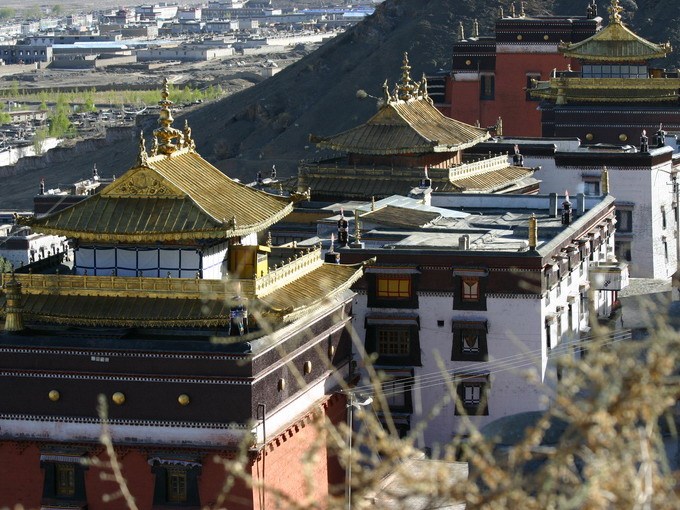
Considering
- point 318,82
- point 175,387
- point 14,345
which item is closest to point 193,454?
point 175,387

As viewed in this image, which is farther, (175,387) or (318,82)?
(318,82)

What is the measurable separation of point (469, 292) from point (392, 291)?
215 cm

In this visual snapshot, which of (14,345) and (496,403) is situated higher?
(14,345)

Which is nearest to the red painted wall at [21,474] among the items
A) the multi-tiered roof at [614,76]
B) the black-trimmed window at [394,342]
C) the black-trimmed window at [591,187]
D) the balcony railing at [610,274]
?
the black-trimmed window at [394,342]

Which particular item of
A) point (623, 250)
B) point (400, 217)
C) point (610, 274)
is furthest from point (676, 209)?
point (400, 217)

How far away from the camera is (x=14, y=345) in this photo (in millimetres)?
45531

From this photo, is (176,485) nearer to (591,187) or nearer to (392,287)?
(392,287)

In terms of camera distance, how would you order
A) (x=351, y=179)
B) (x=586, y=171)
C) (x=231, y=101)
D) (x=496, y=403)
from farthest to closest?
(x=231, y=101) → (x=586, y=171) → (x=351, y=179) → (x=496, y=403)

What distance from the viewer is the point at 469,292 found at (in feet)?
178

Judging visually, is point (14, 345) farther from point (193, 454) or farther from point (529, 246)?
point (529, 246)

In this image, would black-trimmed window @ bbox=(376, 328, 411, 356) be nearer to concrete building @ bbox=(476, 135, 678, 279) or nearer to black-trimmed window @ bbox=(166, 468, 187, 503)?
black-trimmed window @ bbox=(166, 468, 187, 503)

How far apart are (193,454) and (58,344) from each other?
395 centimetres

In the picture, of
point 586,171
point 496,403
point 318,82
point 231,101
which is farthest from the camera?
point 231,101

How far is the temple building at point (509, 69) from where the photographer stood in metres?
112
